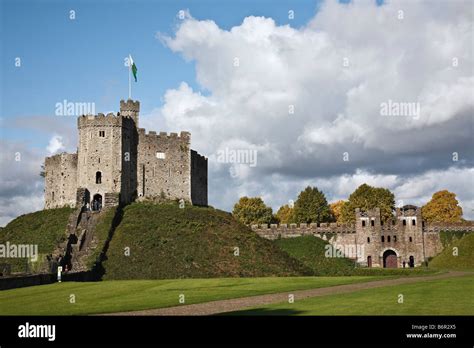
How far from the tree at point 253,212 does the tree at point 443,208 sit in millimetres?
32297

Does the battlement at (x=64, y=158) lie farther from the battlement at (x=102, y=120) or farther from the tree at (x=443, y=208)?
the tree at (x=443, y=208)

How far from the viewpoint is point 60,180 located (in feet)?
250

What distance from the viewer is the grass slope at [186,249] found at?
176ft

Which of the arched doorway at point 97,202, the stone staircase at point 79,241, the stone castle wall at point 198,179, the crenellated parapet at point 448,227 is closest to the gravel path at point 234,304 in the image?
the stone staircase at point 79,241

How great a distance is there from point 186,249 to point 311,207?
5338 cm

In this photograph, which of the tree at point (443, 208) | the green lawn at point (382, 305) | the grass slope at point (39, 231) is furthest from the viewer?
the tree at point (443, 208)

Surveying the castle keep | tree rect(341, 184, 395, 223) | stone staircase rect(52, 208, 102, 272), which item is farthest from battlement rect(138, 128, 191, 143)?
tree rect(341, 184, 395, 223)

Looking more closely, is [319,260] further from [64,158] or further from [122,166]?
[64,158]

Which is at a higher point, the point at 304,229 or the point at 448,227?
the point at 304,229

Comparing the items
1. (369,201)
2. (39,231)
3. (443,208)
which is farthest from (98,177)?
(443,208)

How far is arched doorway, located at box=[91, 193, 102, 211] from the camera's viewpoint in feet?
235
